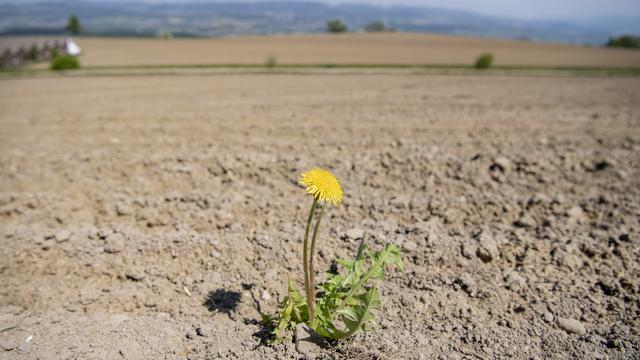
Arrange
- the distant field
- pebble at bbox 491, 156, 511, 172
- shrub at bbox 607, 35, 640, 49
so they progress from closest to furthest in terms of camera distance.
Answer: pebble at bbox 491, 156, 511, 172 → the distant field → shrub at bbox 607, 35, 640, 49

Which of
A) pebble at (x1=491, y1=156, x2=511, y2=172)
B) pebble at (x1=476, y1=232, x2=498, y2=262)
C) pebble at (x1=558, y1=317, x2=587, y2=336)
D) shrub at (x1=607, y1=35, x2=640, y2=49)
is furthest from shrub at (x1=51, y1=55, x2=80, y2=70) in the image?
shrub at (x1=607, y1=35, x2=640, y2=49)

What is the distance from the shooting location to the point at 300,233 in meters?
4.30

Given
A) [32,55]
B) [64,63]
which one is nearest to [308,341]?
[64,63]

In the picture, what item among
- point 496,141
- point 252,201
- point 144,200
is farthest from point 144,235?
point 496,141

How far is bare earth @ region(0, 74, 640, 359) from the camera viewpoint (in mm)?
3189

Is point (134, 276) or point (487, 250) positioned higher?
point (487, 250)

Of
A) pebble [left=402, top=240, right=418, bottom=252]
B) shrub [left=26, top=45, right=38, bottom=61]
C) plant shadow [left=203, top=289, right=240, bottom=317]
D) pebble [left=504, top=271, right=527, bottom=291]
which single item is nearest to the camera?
plant shadow [left=203, top=289, right=240, bottom=317]

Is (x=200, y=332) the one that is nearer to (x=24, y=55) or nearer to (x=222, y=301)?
(x=222, y=301)

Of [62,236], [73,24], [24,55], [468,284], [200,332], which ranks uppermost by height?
[73,24]

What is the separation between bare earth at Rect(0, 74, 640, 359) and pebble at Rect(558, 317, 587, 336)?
0.02 m

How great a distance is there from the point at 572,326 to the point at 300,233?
2458 mm

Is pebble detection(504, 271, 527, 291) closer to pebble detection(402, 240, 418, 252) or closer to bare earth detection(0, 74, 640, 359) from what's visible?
bare earth detection(0, 74, 640, 359)

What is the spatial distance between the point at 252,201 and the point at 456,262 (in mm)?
2372

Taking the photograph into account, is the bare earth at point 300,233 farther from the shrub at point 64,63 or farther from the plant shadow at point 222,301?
the shrub at point 64,63
